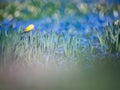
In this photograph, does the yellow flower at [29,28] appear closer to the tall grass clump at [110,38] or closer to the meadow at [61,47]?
the meadow at [61,47]

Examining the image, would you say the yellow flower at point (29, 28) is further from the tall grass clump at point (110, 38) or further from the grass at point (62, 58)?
the tall grass clump at point (110, 38)

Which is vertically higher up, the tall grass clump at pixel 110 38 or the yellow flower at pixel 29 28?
the yellow flower at pixel 29 28

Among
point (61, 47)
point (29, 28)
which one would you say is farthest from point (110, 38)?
point (29, 28)

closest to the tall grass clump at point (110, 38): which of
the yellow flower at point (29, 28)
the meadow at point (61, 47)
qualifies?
the meadow at point (61, 47)

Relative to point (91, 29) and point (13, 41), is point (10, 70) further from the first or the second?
point (91, 29)

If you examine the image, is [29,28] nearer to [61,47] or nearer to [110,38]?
[61,47]

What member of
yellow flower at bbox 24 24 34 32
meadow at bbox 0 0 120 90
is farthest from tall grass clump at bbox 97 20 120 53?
yellow flower at bbox 24 24 34 32

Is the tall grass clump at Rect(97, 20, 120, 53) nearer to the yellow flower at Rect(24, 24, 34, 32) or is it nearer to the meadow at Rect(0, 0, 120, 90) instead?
the meadow at Rect(0, 0, 120, 90)

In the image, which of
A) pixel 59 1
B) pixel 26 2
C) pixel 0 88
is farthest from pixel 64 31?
pixel 0 88
